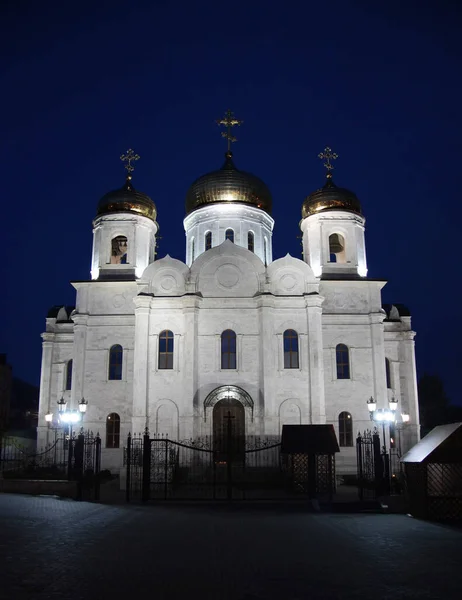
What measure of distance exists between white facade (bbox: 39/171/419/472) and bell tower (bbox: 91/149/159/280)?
0.12 meters

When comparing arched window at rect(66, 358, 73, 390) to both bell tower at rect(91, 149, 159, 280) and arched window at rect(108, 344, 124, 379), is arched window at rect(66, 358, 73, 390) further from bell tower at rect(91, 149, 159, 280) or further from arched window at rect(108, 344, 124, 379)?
bell tower at rect(91, 149, 159, 280)

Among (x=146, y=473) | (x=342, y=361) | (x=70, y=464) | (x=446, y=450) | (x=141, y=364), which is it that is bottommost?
(x=146, y=473)

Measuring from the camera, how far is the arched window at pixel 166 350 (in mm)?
28188

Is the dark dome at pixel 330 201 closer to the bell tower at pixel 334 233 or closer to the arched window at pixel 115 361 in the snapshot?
the bell tower at pixel 334 233

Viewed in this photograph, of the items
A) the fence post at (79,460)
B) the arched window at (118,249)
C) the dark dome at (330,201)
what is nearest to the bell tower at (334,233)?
the dark dome at (330,201)

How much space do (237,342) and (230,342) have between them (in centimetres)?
40

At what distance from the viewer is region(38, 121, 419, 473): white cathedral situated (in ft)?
89.8

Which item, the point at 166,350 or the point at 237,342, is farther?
the point at 166,350

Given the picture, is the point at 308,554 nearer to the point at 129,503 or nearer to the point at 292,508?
the point at 292,508

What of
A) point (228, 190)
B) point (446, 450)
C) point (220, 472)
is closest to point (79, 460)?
point (220, 472)

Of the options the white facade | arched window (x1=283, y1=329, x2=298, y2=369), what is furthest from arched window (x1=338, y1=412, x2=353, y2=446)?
arched window (x1=283, y1=329, x2=298, y2=369)

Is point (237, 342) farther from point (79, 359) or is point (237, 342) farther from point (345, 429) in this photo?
point (79, 359)

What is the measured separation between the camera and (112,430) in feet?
94.8

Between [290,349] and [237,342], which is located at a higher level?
[237,342]
